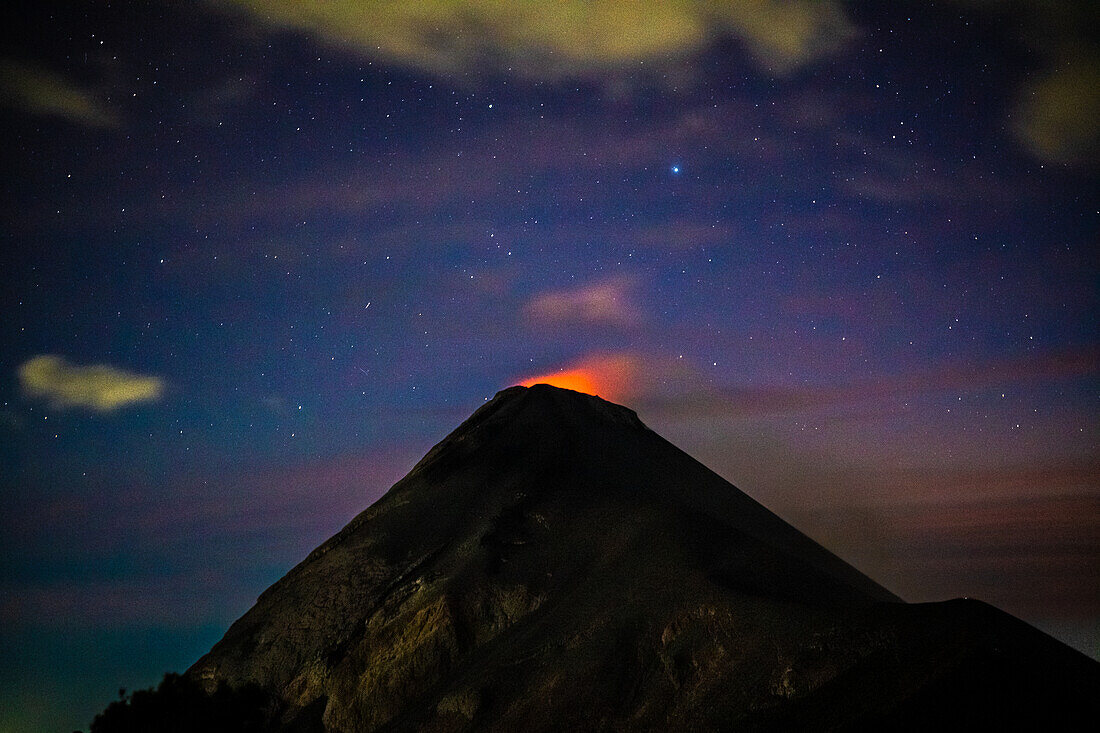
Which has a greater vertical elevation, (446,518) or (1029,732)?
(446,518)

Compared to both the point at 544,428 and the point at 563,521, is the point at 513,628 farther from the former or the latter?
the point at 544,428

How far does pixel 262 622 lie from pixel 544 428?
3745 centimetres

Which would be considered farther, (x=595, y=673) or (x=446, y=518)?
(x=446, y=518)

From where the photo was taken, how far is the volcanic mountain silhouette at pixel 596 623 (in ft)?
143

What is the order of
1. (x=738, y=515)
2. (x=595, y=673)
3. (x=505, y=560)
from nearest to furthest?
(x=595, y=673)
(x=505, y=560)
(x=738, y=515)

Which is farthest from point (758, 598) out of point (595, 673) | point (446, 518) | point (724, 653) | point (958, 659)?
point (446, 518)

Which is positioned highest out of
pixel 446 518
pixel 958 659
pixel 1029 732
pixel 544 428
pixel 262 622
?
pixel 544 428

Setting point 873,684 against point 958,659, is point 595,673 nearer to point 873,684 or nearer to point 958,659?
point 873,684

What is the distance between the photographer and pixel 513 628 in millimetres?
70188

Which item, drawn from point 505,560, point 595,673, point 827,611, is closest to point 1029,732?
point 827,611

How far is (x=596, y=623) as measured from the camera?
62.1 m

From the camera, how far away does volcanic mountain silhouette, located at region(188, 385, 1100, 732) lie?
43500mm

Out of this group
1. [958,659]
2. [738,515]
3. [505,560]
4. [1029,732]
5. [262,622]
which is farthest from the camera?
[738,515]

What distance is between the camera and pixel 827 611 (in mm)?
52219
